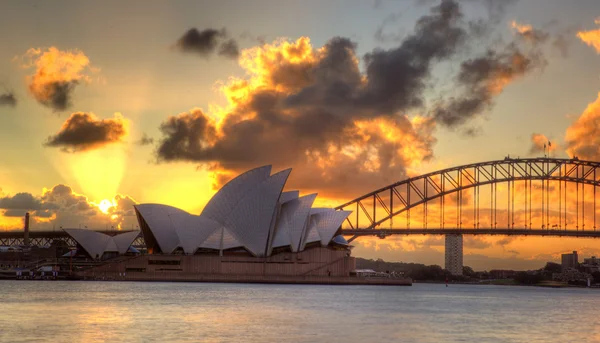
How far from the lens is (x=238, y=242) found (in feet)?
372

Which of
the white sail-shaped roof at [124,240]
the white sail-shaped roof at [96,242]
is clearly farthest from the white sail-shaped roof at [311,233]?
the white sail-shaped roof at [96,242]

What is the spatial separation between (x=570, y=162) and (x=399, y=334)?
260ft

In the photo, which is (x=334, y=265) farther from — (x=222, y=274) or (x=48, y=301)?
(x=48, y=301)

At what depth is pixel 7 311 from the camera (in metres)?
54.0

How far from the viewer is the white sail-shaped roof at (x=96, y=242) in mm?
132875

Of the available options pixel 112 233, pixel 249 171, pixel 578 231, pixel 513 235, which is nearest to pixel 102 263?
pixel 112 233

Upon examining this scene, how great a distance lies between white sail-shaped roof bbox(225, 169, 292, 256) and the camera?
107 meters

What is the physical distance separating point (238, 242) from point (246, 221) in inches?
140

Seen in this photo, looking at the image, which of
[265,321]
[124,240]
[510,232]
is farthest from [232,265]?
[265,321]

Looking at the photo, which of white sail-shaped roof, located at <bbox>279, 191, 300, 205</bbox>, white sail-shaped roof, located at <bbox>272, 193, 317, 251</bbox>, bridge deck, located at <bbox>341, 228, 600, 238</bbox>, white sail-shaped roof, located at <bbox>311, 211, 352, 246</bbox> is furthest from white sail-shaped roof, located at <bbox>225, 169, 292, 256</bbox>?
bridge deck, located at <bbox>341, 228, 600, 238</bbox>

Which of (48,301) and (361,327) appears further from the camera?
(48,301)

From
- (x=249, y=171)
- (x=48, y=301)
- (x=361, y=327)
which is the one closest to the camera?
(x=361, y=327)

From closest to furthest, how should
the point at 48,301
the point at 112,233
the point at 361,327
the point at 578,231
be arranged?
the point at 361,327 < the point at 48,301 < the point at 578,231 < the point at 112,233

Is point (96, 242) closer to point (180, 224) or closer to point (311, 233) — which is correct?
point (180, 224)
